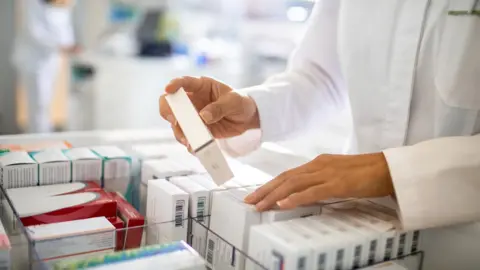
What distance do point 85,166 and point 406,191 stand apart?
48 centimetres

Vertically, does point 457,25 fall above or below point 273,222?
above

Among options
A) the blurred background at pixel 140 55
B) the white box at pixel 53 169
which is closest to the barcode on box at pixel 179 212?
the white box at pixel 53 169

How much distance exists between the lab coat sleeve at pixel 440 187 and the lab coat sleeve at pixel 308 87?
31cm

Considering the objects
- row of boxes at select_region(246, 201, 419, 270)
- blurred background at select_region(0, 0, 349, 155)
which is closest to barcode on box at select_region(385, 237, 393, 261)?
row of boxes at select_region(246, 201, 419, 270)

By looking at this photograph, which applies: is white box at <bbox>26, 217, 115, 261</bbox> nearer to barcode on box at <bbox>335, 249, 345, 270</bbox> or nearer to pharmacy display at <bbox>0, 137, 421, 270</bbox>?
pharmacy display at <bbox>0, 137, 421, 270</bbox>

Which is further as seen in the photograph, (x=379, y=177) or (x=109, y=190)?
(x=109, y=190)

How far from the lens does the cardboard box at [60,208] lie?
65 cm

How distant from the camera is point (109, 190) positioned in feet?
2.65

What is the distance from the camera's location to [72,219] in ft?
2.20

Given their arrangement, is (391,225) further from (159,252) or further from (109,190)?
(109,190)

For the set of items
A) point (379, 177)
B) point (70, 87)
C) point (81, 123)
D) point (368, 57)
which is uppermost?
point (368, 57)

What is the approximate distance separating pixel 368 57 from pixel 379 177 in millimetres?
251

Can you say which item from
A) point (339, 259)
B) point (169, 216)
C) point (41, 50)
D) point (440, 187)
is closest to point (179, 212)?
point (169, 216)

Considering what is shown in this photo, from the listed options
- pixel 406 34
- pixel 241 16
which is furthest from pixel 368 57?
pixel 241 16
